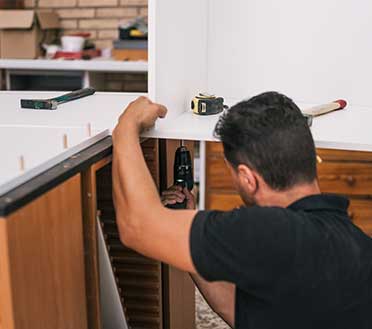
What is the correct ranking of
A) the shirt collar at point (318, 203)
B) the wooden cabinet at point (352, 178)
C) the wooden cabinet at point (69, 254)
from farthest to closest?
1. the wooden cabinet at point (352, 178)
2. the shirt collar at point (318, 203)
3. the wooden cabinet at point (69, 254)

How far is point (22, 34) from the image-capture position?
3693 mm

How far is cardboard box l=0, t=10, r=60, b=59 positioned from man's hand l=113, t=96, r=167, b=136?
8.39 feet

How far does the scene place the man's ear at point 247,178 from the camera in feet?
3.43

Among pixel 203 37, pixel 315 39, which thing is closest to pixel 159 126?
pixel 203 37

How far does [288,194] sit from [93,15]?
3235mm

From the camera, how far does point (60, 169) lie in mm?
1011

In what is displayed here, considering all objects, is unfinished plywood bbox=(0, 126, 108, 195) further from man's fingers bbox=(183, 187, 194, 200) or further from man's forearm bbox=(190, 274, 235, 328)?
man's forearm bbox=(190, 274, 235, 328)

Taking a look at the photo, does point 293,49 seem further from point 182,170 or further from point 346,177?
point 346,177

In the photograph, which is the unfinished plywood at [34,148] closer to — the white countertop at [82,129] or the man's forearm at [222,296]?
the white countertop at [82,129]

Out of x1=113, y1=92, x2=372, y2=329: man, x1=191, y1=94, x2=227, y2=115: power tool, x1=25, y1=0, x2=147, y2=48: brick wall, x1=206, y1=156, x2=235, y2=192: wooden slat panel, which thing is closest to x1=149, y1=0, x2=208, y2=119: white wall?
x1=191, y1=94, x2=227, y2=115: power tool

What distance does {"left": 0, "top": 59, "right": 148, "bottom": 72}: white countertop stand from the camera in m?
3.38

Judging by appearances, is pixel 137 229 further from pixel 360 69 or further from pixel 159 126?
pixel 360 69

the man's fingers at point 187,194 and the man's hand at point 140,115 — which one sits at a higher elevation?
the man's hand at point 140,115

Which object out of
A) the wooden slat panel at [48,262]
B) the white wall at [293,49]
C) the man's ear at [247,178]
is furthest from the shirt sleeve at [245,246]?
the white wall at [293,49]
